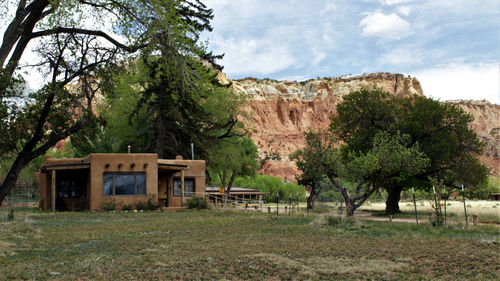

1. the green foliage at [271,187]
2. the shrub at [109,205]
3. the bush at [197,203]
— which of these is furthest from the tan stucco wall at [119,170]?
the green foliage at [271,187]

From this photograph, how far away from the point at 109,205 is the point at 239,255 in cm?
1758

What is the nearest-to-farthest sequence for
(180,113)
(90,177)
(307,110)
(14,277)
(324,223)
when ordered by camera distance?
(14,277)
(324,223)
(90,177)
(180,113)
(307,110)

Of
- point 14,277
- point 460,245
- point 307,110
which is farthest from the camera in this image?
point 307,110

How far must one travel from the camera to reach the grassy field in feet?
25.2

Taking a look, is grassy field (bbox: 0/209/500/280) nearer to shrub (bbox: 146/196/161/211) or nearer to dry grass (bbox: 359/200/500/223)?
dry grass (bbox: 359/200/500/223)

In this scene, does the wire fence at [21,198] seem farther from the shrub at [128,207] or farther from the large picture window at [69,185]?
the shrub at [128,207]

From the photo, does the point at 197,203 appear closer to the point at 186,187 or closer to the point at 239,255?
the point at 186,187

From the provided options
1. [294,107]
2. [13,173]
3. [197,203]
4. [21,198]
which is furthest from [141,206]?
[294,107]

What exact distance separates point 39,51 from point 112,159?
15465mm

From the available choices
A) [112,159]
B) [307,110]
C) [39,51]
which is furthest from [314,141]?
[307,110]

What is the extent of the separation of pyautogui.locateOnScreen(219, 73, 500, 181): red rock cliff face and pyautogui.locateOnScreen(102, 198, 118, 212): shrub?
2670 inches

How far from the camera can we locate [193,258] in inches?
361

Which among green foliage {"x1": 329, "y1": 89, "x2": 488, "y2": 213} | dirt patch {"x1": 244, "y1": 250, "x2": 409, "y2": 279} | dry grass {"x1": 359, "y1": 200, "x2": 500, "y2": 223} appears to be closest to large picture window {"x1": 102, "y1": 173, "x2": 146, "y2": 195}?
green foliage {"x1": 329, "y1": 89, "x2": 488, "y2": 213}

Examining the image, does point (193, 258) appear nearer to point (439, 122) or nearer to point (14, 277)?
point (14, 277)
